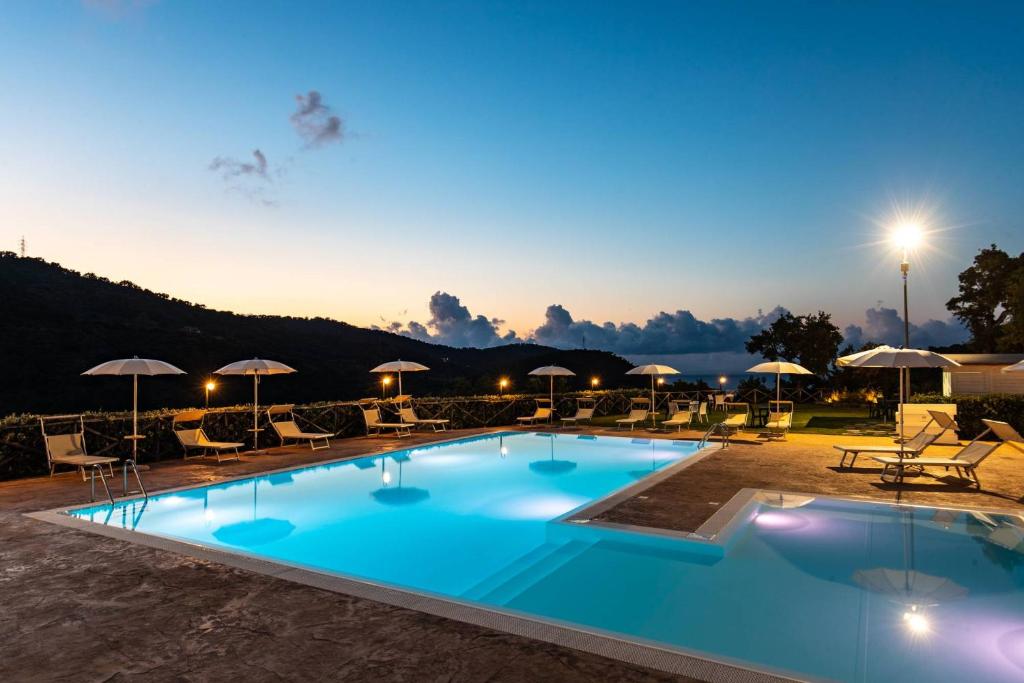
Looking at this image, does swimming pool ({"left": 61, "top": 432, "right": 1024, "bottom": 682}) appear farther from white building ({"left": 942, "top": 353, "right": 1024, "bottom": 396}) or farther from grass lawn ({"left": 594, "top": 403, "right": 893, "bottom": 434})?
white building ({"left": 942, "top": 353, "right": 1024, "bottom": 396})

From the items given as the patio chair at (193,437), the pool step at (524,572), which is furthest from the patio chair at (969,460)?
the patio chair at (193,437)

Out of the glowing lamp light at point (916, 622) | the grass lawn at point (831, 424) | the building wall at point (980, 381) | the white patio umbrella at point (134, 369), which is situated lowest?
the grass lawn at point (831, 424)

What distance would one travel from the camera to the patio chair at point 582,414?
1856 centimetres

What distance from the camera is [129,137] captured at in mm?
14320

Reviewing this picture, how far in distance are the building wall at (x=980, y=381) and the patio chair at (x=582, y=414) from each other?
11573 mm

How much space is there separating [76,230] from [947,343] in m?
51.6

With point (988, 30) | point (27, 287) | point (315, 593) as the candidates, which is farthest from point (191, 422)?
point (27, 287)

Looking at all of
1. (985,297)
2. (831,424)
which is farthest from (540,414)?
(985,297)

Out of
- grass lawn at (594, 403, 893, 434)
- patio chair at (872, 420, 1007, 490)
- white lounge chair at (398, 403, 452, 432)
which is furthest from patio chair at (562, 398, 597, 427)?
patio chair at (872, 420, 1007, 490)

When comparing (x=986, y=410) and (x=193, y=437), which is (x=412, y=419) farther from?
(x=986, y=410)

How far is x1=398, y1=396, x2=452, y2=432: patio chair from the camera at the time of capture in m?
16.1

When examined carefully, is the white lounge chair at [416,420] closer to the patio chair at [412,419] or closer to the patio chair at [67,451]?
the patio chair at [412,419]

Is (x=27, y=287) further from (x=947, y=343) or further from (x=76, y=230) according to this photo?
(x=947, y=343)

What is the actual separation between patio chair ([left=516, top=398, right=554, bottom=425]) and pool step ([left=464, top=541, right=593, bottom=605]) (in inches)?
441
